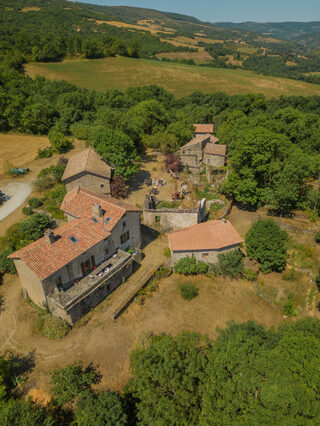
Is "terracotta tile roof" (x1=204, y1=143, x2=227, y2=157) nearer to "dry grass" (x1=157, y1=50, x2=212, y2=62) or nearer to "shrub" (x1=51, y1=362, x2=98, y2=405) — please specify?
"shrub" (x1=51, y1=362, x2=98, y2=405)

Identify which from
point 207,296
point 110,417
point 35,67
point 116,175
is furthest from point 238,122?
point 35,67

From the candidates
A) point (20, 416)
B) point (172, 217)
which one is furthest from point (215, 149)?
point (20, 416)

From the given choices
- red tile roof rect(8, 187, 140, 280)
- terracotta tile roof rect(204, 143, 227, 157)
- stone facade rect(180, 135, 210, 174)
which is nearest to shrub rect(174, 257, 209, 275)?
red tile roof rect(8, 187, 140, 280)

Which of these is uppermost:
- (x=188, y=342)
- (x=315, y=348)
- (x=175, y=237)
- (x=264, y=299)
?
(x=315, y=348)

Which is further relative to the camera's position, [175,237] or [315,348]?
[175,237]

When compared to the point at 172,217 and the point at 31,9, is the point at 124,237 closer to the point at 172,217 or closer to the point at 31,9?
the point at 172,217

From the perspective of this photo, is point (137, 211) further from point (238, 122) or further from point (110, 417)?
point (238, 122)

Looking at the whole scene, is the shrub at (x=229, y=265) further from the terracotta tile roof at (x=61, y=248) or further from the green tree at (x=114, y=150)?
the green tree at (x=114, y=150)
